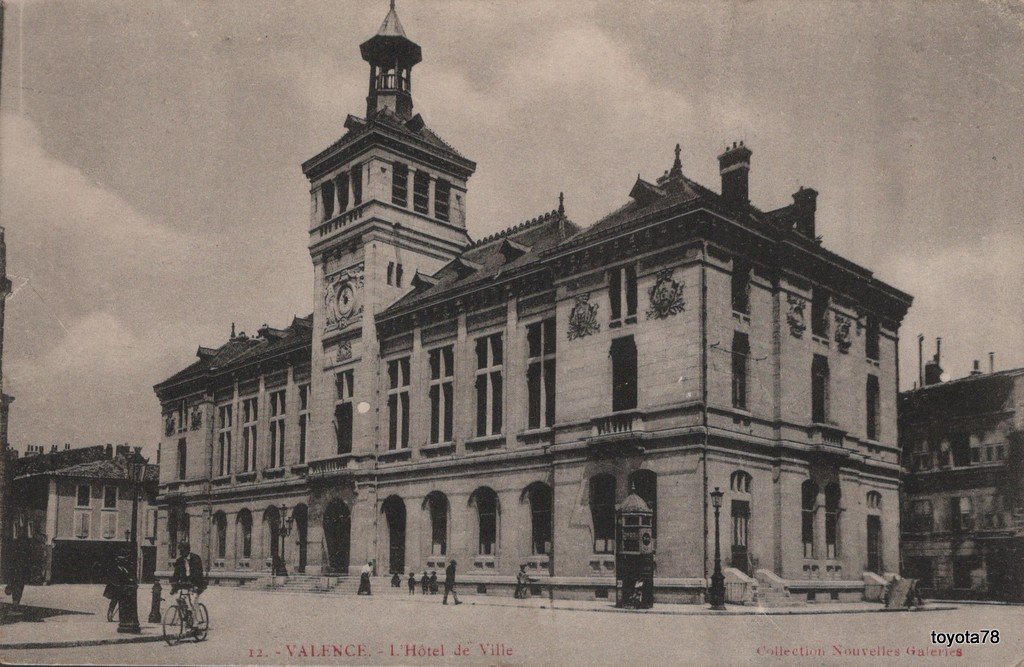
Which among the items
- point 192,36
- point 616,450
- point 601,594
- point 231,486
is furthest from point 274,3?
point 231,486

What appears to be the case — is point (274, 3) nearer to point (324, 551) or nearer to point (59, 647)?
point (59, 647)

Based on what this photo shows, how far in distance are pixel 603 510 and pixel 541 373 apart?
19.2ft

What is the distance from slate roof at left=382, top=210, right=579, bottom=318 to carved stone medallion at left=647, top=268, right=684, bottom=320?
20.3ft

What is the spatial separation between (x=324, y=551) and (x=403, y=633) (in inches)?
888

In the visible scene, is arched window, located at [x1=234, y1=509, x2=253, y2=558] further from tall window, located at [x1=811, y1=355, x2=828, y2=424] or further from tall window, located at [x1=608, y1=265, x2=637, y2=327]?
tall window, located at [x1=811, y1=355, x2=828, y2=424]

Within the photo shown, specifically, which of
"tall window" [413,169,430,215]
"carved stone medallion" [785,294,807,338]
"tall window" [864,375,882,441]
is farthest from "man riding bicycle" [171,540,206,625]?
"tall window" [413,169,430,215]

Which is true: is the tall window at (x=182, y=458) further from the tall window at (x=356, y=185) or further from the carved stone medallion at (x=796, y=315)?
the carved stone medallion at (x=796, y=315)

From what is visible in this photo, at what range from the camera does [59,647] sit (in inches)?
703

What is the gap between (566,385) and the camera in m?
32.5

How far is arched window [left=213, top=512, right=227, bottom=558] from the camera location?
50938 mm

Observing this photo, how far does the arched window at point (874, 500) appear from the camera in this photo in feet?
113

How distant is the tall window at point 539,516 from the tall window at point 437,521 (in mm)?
4755

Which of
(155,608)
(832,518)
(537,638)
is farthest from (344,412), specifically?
(537,638)

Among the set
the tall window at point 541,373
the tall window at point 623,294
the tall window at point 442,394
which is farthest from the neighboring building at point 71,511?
the tall window at point 623,294
